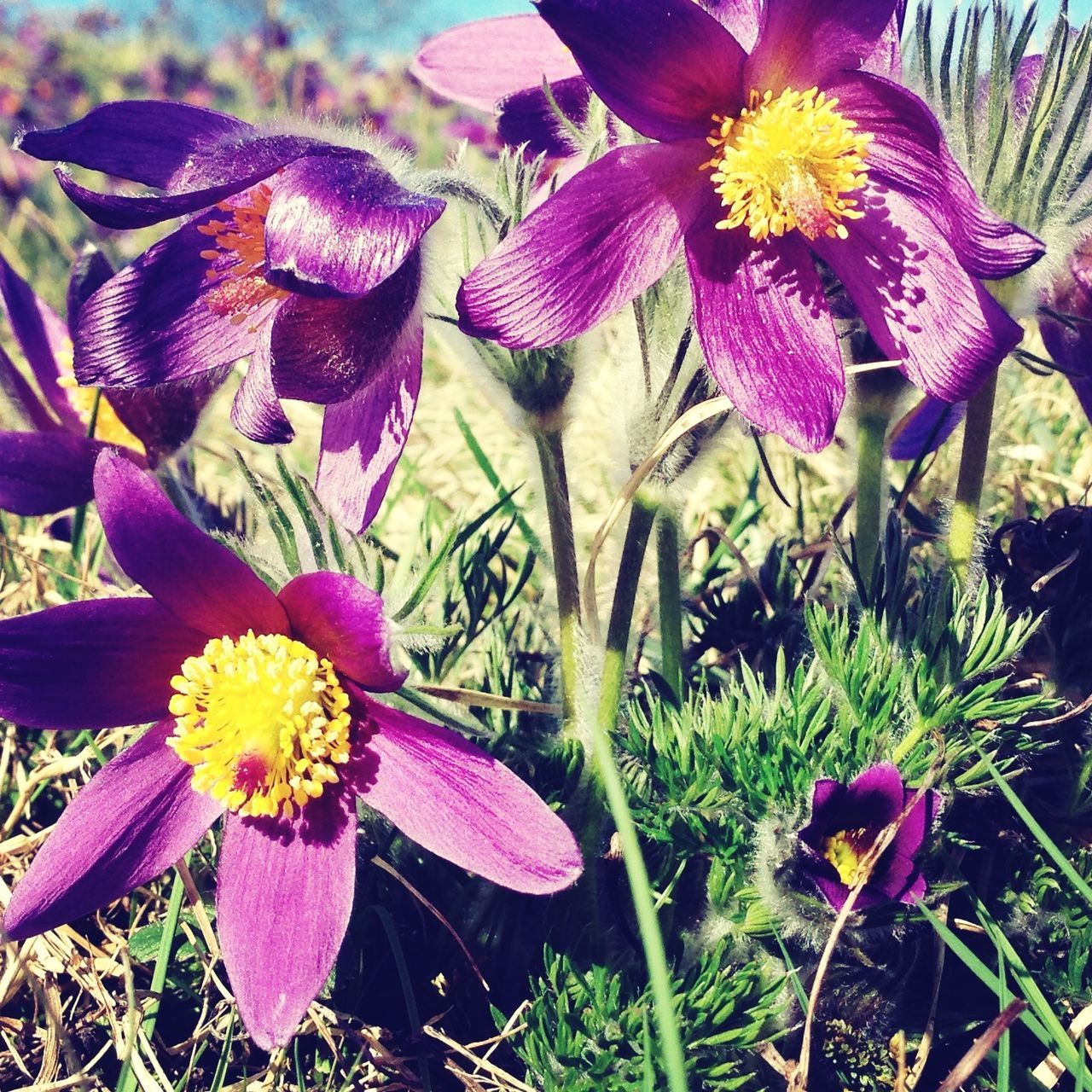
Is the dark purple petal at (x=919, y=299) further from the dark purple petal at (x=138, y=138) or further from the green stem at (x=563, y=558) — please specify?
the dark purple petal at (x=138, y=138)

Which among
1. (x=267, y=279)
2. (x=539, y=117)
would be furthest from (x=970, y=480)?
(x=267, y=279)

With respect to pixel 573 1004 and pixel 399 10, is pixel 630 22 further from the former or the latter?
pixel 399 10

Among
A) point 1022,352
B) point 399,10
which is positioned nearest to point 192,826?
point 1022,352

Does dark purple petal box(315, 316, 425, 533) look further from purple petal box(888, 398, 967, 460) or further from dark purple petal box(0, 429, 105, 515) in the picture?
purple petal box(888, 398, 967, 460)

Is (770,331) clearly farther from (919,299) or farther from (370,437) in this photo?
(370,437)

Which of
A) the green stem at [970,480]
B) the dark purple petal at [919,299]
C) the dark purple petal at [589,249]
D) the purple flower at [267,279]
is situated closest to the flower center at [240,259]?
the purple flower at [267,279]

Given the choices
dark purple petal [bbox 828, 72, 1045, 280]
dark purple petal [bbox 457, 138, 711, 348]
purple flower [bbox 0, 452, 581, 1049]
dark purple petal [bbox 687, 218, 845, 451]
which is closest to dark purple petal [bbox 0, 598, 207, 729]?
purple flower [bbox 0, 452, 581, 1049]

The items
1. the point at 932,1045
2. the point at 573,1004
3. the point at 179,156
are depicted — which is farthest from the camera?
the point at 932,1045
